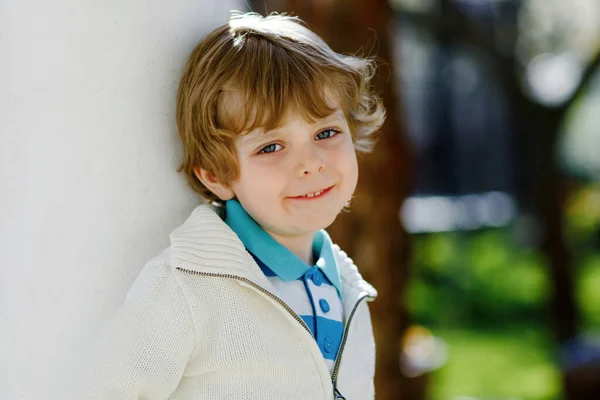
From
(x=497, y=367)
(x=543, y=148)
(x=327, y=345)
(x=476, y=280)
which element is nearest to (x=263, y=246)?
(x=327, y=345)

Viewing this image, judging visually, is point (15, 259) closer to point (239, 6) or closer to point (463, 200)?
point (239, 6)

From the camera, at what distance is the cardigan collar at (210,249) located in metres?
1.61

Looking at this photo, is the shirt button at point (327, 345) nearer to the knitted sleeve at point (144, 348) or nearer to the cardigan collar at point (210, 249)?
the cardigan collar at point (210, 249)

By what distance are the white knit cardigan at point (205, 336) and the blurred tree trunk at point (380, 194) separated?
168cm

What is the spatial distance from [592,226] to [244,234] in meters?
A: 8.89

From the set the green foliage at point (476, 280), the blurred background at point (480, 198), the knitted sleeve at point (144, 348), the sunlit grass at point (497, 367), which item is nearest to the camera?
the knitted sleeve at point (144, 348)

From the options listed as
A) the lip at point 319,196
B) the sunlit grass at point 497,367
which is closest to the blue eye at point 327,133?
the lip at point 319,196

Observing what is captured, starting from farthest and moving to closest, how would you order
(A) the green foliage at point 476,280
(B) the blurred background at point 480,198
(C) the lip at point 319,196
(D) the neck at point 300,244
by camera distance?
(A) the green foliage at point 476,280
(B) the blurred background at point 480,198
(D) the neck at point 300,244
(C) the lip at point 319,196

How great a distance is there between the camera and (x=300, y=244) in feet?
6.12

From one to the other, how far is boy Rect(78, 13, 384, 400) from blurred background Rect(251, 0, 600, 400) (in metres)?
1.21

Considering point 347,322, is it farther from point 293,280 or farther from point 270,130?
point 270,130

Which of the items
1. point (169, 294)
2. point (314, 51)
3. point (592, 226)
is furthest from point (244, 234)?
point (592, 226)

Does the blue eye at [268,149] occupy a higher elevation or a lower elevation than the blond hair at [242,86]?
lower

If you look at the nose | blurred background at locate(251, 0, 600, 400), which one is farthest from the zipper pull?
blurred background at locate(251, 0, 600, 400)
